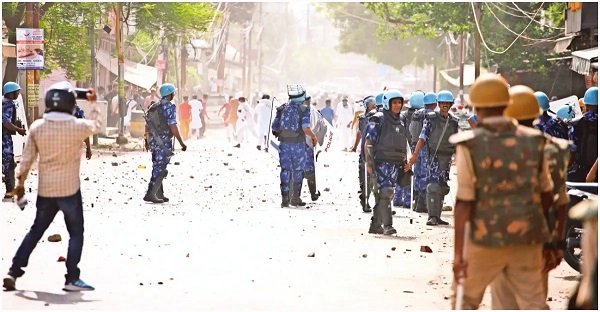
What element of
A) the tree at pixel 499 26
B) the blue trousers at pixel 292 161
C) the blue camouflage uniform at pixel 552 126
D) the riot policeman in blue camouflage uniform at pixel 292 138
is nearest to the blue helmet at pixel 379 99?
the riot policeman in blue camouflage uniform at pixel 292 138

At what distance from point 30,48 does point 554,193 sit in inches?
693

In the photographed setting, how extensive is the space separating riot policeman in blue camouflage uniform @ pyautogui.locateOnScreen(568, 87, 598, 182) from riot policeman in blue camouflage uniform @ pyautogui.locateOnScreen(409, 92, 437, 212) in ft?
12.0

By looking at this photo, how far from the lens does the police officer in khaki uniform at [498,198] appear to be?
21.4 ft

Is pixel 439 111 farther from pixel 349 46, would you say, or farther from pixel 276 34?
pixel 276 34

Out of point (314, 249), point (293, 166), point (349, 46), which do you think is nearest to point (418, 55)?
point (349, 46)

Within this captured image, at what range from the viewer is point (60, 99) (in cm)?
919

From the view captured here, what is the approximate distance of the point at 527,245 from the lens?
6.64 metres

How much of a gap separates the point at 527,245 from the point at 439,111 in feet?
28.5

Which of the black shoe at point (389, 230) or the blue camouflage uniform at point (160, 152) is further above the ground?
the blue camouflage uniform at point (160, 152)

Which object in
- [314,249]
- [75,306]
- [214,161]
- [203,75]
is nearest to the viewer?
[75,306]

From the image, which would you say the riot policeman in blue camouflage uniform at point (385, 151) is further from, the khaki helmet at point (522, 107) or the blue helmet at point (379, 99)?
the khaki helmet at point (522, 107)

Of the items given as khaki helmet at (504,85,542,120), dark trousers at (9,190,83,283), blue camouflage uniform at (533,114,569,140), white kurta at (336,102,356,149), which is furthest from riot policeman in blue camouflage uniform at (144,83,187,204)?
white kurta at (336,102,356,149)

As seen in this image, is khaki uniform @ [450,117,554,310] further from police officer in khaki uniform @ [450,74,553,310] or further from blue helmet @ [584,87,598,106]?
blue helmet @ [584,87,598,106]

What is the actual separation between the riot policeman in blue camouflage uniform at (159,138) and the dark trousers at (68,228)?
7842mm
